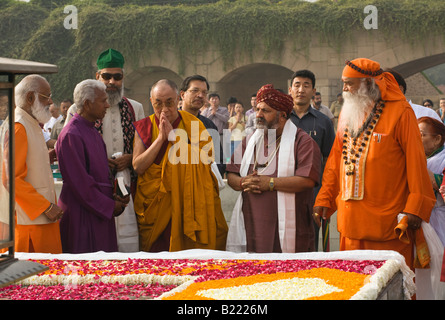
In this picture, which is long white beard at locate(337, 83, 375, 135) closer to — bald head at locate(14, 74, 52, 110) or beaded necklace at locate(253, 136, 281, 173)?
beaded necklace at locate(253, 136, 281, 173)

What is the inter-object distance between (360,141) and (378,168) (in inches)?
9.3

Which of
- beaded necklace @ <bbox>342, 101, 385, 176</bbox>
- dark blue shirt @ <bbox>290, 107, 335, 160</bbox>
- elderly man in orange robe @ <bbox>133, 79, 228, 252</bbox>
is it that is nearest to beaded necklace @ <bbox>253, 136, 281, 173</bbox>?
elderly man in orange robe @ <bbox>133, 79, 228, 252</bbox>

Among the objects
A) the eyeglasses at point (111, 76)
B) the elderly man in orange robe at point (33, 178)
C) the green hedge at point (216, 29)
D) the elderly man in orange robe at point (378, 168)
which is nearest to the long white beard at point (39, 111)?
the elderly man in orange robe at point (33, 178)

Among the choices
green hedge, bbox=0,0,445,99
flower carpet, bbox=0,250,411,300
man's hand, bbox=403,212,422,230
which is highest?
green hedge, bbox=0,0,445,99

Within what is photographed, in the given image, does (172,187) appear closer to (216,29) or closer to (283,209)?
(283,209)

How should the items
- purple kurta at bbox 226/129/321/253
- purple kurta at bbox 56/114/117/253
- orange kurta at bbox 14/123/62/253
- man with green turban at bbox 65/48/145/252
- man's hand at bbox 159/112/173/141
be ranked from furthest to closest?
man with green turban at bbox 65/48/145/252, man's hand at bbox 159/112/173/141, purple kurta at bbox 226/129/321/253, purple kurta at bbox 56/114/117/253, orange kurta at bbox 14/123/62/253

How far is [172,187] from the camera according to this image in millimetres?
4812

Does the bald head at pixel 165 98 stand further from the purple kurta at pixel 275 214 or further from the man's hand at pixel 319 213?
the man's hand at pixel 319 213

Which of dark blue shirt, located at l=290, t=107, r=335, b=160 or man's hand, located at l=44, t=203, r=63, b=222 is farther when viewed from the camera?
dark blue shirt, located at l=290, t=107, r=335, b=160

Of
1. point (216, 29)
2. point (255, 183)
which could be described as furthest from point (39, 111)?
point (216, 29)

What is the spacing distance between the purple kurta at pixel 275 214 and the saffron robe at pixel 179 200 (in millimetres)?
310

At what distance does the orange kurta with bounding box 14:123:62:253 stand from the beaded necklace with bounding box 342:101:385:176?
204 cm

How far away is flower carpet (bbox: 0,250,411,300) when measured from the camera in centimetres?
285

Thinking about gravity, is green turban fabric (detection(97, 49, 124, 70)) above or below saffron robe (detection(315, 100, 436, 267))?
above
